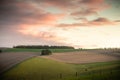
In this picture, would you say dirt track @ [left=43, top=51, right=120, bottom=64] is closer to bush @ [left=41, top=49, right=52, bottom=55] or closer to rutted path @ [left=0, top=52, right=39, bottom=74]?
bush @ [left=41, top=49, right=52, bottom=55]

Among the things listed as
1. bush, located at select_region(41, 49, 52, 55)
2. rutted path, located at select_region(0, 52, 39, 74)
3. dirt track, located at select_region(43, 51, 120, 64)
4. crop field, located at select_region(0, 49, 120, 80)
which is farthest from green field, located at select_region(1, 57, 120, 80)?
bush, located at select_region(41, 49, 52, 55)

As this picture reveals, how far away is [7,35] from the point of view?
20500 mm

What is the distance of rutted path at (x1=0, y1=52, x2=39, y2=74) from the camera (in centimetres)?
2064

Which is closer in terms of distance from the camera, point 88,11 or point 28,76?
point 28,76

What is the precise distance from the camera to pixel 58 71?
2059cm

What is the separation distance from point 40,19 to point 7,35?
A: 9.89 feet

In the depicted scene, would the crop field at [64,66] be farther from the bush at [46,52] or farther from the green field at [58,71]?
the bush at [46,52]

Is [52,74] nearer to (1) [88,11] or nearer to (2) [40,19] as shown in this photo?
(2) [40,19]

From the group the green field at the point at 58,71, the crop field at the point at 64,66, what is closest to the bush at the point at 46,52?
the crop field at the point at 64,66

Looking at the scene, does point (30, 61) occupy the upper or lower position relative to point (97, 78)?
upper

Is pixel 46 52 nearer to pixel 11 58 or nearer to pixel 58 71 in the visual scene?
pixel 58 71

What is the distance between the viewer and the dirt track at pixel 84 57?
72.1 ft

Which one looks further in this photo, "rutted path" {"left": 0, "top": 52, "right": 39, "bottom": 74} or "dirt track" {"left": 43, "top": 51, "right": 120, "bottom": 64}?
"dirt track" {"left": 43, "top": 51, "right": 120, "bottom": 64}

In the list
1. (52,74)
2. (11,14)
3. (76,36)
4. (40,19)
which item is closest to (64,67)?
(52,74)
